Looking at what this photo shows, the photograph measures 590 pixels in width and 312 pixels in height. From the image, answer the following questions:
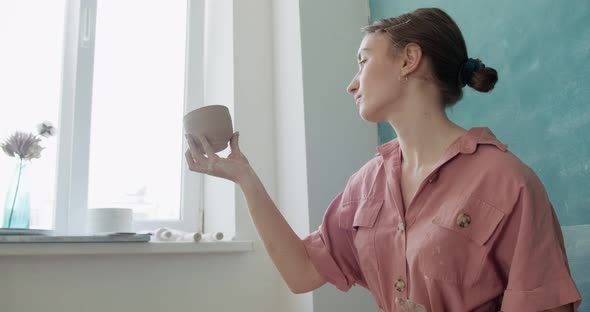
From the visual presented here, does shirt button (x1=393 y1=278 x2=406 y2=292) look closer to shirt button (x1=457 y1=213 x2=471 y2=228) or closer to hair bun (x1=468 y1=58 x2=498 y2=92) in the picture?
shirt button (x1=457 y1=213 x2=471 y2=228)

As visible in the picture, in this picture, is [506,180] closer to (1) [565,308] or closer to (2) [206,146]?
(1) [565,308]

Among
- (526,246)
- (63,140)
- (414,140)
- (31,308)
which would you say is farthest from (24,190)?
(526,246)

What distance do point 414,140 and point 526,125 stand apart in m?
0.33

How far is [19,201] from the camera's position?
1.56 m

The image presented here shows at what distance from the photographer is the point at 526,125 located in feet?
4.21

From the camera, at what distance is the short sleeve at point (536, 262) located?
87 cm

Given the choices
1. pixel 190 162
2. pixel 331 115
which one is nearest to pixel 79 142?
pixel 190 162

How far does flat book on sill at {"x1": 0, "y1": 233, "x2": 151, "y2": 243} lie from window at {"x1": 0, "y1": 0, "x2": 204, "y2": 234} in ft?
1.07

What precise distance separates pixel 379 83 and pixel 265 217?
0.44 m

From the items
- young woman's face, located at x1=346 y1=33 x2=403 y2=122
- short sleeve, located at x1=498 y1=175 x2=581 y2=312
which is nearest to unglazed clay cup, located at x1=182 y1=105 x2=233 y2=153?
young woman's face, located at x1=346 y1=33 x2=403 y2=122

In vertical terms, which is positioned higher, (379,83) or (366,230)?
(379,83)

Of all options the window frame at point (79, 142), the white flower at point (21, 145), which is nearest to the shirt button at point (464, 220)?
the window frame at point (79, 142)

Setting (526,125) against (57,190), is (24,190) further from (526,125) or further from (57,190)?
(526,125)

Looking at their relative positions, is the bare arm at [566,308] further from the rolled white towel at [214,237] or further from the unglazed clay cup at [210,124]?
the rolled white towel at [214,237]
